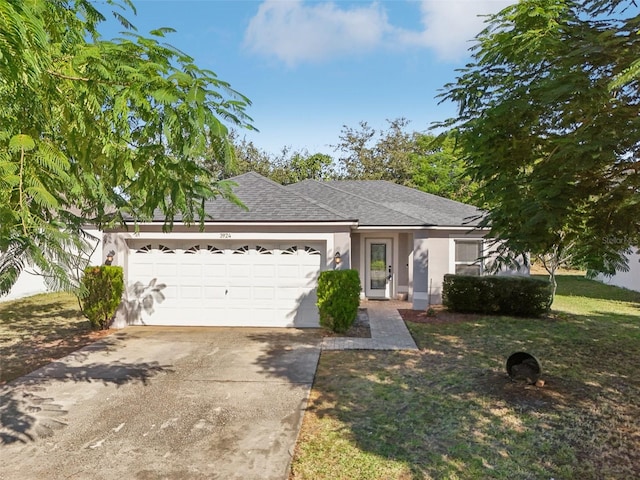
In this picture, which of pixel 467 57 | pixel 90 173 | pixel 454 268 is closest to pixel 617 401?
pixel 467 57

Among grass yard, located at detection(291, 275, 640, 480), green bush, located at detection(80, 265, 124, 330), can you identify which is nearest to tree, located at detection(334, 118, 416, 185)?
grass yard, located at detection(291, 275, 640, 480)

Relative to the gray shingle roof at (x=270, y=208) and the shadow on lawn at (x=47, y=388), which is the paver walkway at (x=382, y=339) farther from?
the shadow on lawn at (x=47, y=388)

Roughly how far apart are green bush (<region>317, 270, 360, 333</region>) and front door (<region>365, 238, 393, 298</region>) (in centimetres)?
578

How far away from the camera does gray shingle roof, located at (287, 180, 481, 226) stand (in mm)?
14383

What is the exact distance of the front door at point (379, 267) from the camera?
15672mm

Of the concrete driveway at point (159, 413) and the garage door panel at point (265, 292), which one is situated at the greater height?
the garage door panel at point (265, 292)

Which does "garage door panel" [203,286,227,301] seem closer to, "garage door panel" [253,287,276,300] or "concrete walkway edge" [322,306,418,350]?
"garage door panel" [253,287,276,300]

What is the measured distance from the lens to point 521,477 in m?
3.93

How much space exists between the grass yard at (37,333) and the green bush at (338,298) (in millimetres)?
5277

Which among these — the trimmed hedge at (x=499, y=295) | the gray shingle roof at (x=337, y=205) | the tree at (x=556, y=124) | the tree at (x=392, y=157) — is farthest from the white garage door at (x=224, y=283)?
the tree at (x=392, y=157)

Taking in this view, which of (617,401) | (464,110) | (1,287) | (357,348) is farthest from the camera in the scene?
(357,348)

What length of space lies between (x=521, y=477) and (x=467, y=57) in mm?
7381

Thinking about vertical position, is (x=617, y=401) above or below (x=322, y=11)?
below

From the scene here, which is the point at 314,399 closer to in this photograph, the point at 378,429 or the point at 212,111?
the point at 378,429
